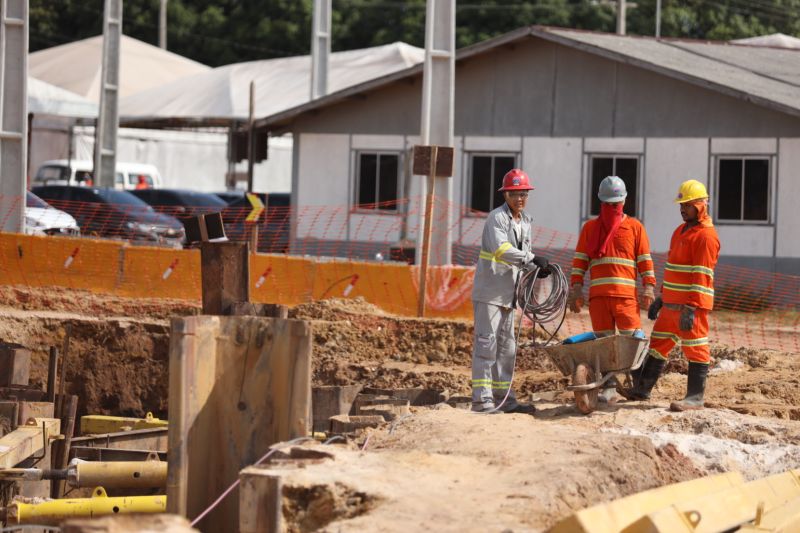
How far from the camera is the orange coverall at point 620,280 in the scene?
1070cm

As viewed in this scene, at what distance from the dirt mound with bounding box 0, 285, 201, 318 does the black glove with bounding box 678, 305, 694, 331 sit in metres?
8.38

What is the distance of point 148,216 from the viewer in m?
28.2

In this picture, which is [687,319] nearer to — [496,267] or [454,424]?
[496,267]

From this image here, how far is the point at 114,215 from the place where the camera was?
91.2 feet

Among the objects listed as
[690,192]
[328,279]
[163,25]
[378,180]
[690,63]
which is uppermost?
[163,25]

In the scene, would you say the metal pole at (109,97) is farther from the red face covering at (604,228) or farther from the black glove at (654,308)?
the black glove at (654,308)

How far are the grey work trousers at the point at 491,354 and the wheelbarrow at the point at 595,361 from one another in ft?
1.37

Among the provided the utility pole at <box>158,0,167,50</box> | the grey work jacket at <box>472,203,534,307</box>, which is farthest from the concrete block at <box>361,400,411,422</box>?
the utility pole at <box>158,0,167,50</box>

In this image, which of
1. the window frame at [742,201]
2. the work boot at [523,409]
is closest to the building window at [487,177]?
the window frame at [742,201]

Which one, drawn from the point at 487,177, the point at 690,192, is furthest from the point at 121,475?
the point at 487,177

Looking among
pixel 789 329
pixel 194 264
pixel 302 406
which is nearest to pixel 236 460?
pixel 302 406

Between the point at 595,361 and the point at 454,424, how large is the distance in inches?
68.9

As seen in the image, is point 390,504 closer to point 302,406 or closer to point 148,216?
point 302,406

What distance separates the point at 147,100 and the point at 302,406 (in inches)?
1403
